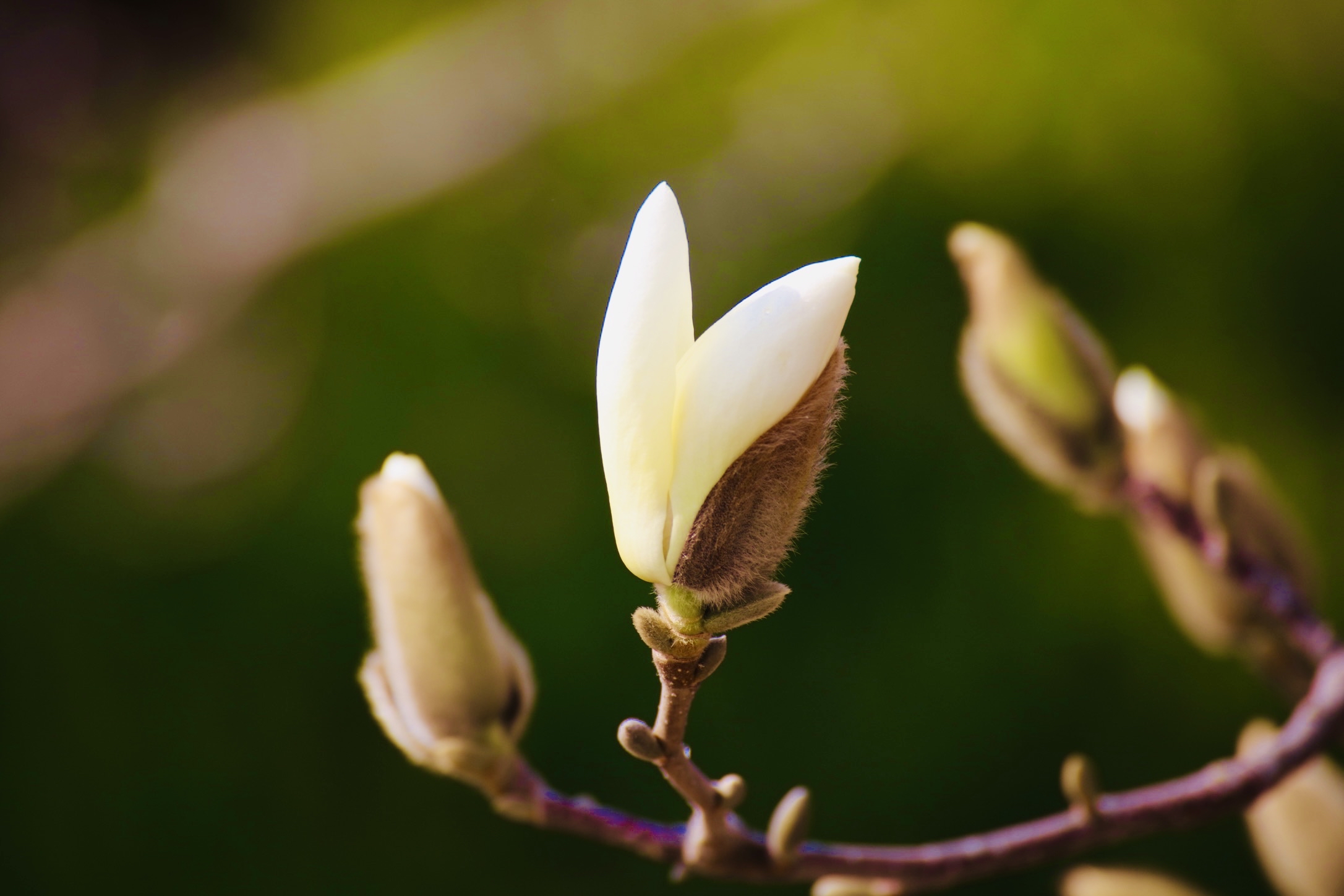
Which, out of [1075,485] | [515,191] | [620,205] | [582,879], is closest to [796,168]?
[620,205]

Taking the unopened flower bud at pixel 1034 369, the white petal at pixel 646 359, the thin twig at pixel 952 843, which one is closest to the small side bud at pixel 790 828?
the thin twig at pixel 952 843

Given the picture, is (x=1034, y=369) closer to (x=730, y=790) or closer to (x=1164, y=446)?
(x=1164, y=446)

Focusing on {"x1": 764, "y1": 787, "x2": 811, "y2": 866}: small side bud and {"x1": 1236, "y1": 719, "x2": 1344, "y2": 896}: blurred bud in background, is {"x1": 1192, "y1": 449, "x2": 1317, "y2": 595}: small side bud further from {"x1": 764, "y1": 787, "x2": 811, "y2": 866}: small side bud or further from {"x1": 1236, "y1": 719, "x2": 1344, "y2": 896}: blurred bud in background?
{"x1": 764, "y1": 787, "x2": 811, "y2": 866}: small side bud

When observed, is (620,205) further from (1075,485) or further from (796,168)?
(1075,485)

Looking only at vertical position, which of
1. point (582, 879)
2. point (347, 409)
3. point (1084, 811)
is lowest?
point (582, 879)

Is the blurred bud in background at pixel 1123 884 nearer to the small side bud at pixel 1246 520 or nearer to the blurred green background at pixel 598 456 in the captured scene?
the small side bud at pixel 1246 520
